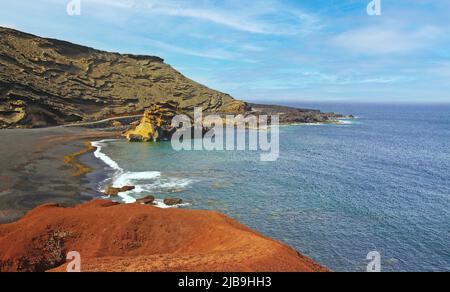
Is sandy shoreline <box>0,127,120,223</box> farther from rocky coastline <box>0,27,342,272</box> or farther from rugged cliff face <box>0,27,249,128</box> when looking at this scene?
rugged cliff face <box>0,27,249,128</box>

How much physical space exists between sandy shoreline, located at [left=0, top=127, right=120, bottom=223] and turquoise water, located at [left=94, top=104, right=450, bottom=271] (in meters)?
6.00

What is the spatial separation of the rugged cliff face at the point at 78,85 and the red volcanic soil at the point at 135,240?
236 feet

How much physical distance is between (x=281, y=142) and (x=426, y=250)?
5919 cm

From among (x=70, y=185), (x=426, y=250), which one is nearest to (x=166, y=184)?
(x=70, y=185)

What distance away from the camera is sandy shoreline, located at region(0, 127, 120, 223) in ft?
108

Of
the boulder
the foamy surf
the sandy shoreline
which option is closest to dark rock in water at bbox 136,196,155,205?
the foamy surf

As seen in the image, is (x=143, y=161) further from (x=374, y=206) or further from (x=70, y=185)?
(x=374, y=206)

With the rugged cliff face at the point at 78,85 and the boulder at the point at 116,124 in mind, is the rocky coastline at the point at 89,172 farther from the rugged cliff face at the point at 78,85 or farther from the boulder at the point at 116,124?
the boulder at the point at 116,124

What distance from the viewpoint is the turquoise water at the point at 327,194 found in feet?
86.8

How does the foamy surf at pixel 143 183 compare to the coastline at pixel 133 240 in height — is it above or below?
below

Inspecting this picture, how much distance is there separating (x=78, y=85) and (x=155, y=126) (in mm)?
45884

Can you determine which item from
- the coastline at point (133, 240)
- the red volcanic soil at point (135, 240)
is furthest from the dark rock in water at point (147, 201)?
the red volcanic soil at point (135, 240)

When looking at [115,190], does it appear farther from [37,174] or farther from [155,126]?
[155,126]
